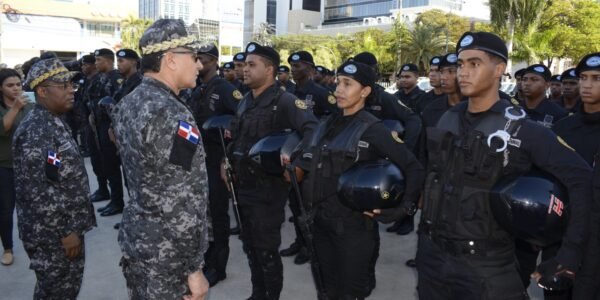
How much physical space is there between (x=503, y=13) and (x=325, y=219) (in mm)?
31007

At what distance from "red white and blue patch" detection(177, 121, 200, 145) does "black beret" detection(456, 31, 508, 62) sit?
1.50 metres

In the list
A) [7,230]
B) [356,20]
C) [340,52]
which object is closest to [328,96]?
[7,230]

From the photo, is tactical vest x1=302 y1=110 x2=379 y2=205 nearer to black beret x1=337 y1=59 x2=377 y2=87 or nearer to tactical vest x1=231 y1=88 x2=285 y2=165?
black beret x1=337 y1=59 x2=377 y2=87

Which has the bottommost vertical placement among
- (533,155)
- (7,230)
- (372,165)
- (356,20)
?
(7,230)

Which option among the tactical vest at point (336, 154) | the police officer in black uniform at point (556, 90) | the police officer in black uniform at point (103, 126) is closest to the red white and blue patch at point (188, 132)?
the tactical vest at point (336, 154)

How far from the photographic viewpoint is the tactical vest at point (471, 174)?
7.47 ft

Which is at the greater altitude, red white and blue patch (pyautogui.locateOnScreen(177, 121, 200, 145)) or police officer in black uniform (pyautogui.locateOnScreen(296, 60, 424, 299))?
red white and blue patch (pyautogui.locateOnScreen(177, 121, 200, 145))

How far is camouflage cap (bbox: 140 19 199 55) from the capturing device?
2184mm

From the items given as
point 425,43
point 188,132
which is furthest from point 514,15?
point 188,132

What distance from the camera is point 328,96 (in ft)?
23.3

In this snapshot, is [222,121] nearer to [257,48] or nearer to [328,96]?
[257,48]

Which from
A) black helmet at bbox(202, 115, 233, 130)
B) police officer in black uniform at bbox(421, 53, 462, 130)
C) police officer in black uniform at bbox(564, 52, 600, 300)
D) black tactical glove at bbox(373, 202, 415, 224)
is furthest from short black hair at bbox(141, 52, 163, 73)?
police officer in black uniform at bbox(421, 53, 462, 130)

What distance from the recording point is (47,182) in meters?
2.88

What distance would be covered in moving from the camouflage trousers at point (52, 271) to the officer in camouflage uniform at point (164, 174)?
2.89 feet
